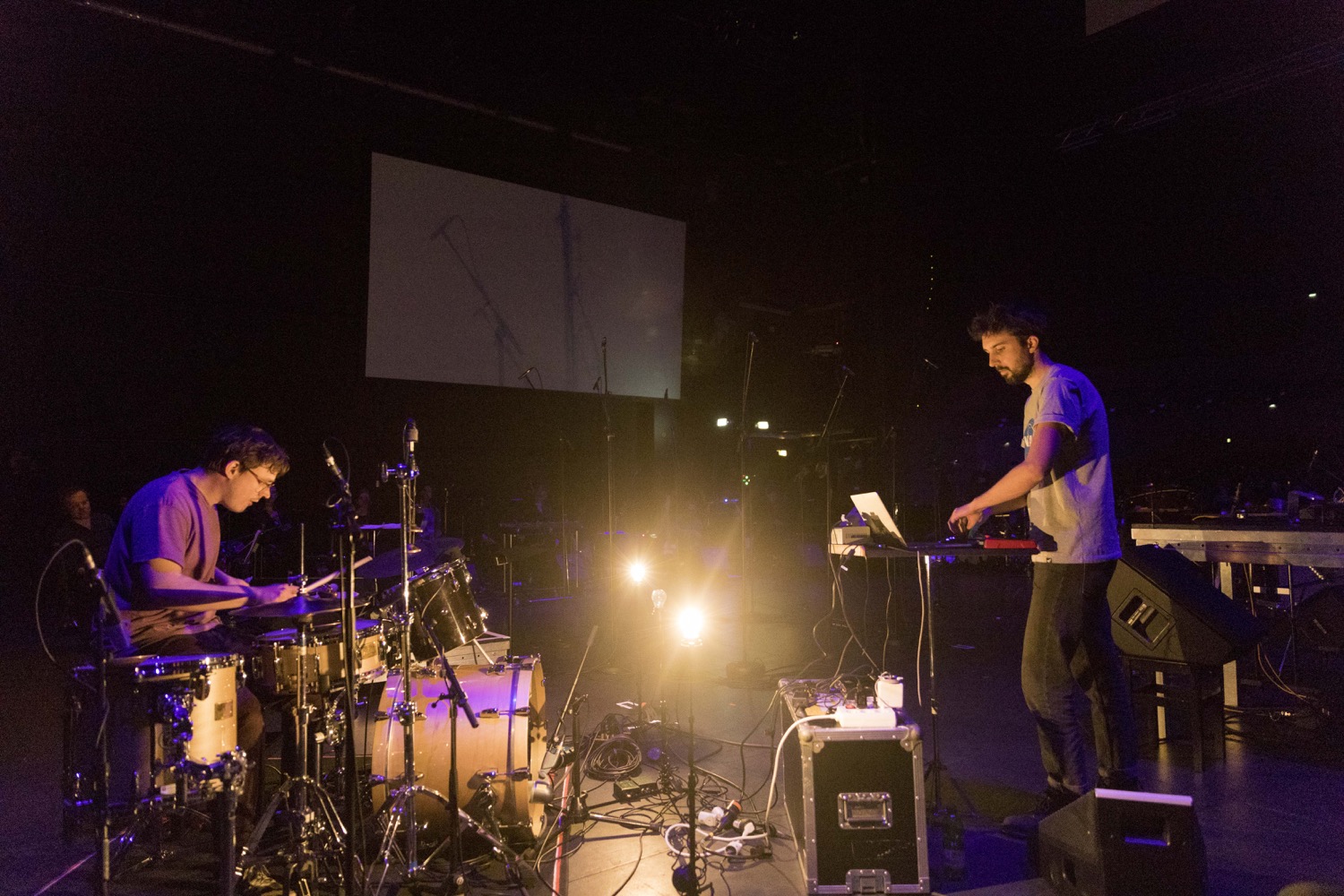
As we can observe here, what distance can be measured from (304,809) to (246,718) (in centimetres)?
54

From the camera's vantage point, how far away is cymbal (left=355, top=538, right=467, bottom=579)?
2.78m

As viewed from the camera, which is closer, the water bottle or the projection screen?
the water bottle

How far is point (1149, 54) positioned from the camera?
693 cm

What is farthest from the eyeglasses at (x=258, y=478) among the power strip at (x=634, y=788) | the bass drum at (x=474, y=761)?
the power strip at (x=634, y=788)

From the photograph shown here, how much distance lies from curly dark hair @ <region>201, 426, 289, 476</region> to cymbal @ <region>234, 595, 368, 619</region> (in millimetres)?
746

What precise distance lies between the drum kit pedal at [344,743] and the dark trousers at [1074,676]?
2.04 m

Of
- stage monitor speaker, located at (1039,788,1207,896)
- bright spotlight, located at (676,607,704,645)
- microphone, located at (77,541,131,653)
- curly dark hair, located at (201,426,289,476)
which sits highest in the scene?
curly dark hair, located at (201,426,289,476)

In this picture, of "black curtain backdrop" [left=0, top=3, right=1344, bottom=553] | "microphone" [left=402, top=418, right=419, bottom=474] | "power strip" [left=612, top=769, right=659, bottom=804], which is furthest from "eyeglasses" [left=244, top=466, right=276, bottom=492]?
"black curtain backdrop" [left=0, top=3, right=1344, bottom=553]

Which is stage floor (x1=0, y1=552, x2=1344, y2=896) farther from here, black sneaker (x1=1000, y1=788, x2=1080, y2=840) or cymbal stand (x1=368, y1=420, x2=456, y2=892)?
cymbal stand (x1=368, y1=420, x2=456, y2=892)

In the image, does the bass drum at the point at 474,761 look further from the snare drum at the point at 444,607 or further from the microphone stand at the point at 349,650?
the microphone stand at the point at 349,650

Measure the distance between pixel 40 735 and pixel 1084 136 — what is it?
11015mm

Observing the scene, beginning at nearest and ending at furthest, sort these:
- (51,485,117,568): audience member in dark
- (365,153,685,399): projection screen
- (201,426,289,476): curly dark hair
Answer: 1. (201,426,289,476): curly dark hair
2. (51,485,117,568): audience member in dark
3. (365,153,685,399): projection screen

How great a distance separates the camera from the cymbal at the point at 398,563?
278cm

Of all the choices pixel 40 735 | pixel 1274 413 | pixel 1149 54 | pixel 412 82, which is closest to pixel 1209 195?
pixel 1149 54
